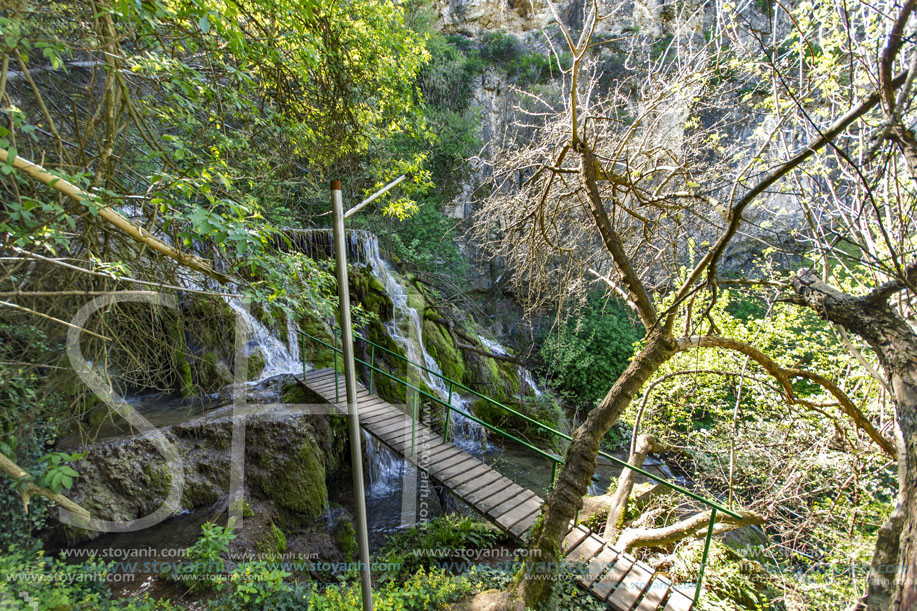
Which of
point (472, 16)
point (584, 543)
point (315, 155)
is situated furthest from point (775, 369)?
point (472, 16)

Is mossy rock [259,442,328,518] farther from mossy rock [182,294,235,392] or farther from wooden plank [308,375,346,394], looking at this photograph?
mossy rock [182,294,235,392]

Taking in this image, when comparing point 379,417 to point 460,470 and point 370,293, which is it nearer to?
point 460,470

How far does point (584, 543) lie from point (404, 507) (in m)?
3.46

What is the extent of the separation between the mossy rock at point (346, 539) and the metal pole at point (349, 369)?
344cm

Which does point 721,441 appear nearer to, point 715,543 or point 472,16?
point 715,543

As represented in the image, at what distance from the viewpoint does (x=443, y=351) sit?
9453 millimetres

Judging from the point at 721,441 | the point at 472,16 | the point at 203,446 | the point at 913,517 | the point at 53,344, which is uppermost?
the point at 472,16

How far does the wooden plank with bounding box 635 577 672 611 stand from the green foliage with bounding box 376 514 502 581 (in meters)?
2.24

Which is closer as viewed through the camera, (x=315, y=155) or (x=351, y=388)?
(x=351, y=388)

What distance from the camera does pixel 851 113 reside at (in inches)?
78.1

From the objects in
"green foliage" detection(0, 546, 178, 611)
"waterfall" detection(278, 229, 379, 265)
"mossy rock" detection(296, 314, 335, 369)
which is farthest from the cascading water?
"green foliage" detection(0, 546, 178, 611)

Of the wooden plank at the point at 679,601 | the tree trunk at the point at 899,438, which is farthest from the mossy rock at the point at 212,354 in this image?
the tree trunk at the point at 899,438

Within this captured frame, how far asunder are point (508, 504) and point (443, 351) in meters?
5.01

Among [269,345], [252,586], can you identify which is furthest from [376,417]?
[269,345]
